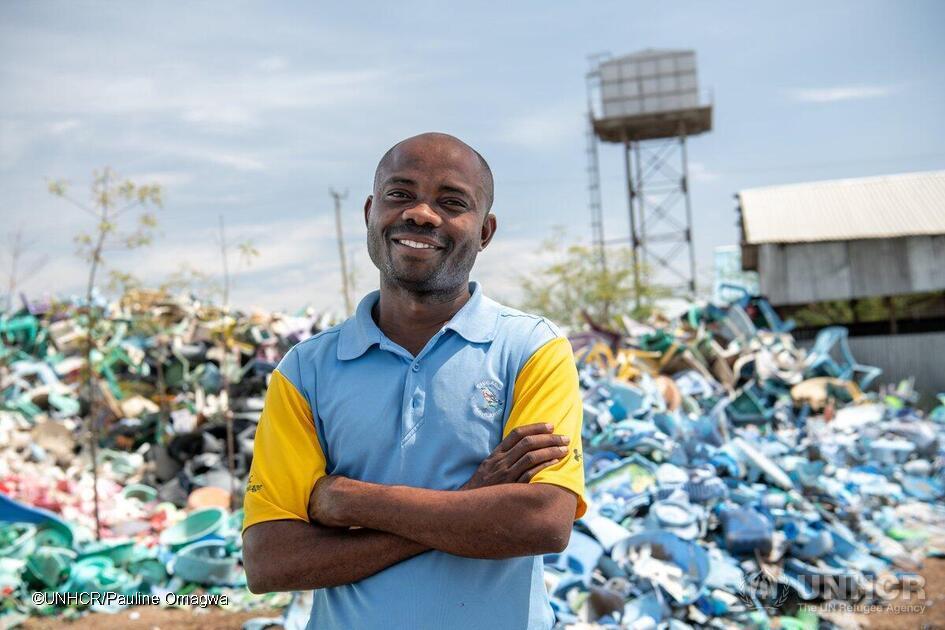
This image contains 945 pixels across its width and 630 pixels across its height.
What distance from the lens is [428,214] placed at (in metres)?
1.76

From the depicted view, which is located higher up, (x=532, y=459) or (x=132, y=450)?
(x=532, y=459)

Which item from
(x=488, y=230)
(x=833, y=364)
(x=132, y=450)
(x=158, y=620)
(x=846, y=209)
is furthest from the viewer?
(x=846, y=209)

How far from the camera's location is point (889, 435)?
9.91 m

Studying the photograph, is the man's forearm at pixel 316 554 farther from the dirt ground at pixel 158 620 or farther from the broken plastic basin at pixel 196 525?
the broken plastic basin at pixel 196 525

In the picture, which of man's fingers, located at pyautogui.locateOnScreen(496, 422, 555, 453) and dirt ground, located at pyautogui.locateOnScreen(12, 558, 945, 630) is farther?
dirt ground, located at pyautogui.locateOnScreen(12, 558, 945, 630)

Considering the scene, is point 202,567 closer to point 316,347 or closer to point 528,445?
point 316,347

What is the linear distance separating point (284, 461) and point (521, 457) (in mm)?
543

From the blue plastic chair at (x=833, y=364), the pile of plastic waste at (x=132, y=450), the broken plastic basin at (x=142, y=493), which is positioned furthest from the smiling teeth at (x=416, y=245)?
the blue plastic chair at (x=833, y=364)

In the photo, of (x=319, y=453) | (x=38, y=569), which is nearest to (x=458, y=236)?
(x=319, y=453)

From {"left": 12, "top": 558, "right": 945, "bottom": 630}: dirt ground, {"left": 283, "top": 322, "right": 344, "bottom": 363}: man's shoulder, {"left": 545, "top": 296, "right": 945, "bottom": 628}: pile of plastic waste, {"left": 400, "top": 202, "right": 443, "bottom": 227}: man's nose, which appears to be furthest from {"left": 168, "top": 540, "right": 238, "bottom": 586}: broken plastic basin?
{"left": 400, "top": 202, "right": 443, "bottom": 227}: man's nose

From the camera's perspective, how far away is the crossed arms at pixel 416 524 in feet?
5.41

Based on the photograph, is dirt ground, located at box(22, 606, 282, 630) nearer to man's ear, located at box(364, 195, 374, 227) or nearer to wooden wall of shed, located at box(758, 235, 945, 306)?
man's ear, located at box(364, 195, 374, 227)

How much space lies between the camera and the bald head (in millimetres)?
1817

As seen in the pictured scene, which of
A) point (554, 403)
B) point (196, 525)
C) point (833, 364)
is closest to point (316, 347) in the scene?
point (554, 403)
